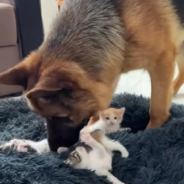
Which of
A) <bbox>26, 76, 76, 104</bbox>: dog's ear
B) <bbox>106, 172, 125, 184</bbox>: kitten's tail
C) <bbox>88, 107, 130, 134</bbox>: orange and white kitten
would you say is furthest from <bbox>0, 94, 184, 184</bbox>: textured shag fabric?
<bbox>26, 76, 76, 104</bbox>: dog's ear

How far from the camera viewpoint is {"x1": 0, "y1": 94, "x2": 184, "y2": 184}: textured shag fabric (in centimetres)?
142

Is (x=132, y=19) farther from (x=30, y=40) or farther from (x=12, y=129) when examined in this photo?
(x=30, y=40)

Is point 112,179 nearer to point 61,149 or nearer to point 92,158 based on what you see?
point 92,158

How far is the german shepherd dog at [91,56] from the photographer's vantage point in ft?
4.62

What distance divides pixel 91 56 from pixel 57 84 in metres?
0.28

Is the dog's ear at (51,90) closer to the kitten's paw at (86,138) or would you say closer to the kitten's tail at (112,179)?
the kitten's paw at (86,138)

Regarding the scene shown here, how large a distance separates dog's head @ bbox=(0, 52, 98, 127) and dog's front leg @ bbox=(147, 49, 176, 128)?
43 centimetres

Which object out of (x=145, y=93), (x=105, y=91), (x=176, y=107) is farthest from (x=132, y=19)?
(x=145, y=93)

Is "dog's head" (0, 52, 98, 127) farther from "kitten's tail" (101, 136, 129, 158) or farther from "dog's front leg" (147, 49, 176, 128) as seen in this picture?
"dog's front leg" (147, 49, 176, 128)

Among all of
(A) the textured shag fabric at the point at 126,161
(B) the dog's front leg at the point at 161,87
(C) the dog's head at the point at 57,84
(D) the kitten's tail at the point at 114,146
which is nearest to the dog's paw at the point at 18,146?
(A) the textured shag fabric at the point at 126,161

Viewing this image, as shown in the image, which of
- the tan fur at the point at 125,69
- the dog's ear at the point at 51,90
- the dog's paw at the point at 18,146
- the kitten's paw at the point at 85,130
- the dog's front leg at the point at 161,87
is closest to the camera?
the dog's ear at the point at 51,90

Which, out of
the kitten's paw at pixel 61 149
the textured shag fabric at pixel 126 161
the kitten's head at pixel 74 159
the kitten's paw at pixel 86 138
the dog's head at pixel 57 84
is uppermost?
the dog's head at pixel 57 84

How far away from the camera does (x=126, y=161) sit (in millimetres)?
1542

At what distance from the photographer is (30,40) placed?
8.43ft
